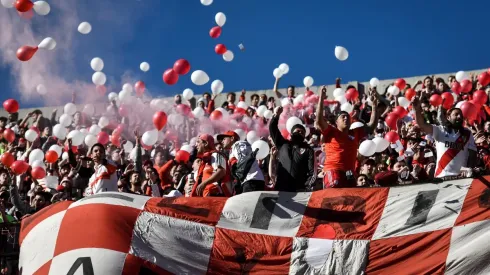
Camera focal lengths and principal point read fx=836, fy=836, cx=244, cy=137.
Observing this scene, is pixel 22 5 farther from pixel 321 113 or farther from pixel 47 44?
pixel 321 113

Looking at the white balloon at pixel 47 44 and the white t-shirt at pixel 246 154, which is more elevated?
the white balloon at pixel 47 44

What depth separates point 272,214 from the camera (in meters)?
7.80

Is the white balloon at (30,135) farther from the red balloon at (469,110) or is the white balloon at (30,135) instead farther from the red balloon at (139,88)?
the red balloon at (469,110)

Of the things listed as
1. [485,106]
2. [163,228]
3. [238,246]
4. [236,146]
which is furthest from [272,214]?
[485,106]

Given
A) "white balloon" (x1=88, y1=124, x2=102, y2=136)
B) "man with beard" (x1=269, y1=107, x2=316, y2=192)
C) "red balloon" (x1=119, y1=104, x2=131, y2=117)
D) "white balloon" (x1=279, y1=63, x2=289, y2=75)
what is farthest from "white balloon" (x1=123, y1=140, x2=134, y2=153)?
"man with beard" (x1=269, y1=107, x2=316, y2=192)

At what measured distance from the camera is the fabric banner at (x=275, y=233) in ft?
23.1

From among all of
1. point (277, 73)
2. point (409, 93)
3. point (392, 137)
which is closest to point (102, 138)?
point (277, 73)

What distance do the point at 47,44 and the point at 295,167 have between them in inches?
271

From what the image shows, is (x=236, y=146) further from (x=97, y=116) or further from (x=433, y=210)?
(x=97, y=116)

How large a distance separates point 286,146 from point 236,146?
30.0 inches

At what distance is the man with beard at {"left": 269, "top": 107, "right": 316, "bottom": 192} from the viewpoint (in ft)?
30.7

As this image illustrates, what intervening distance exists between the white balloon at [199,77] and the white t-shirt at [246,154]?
18.7ft

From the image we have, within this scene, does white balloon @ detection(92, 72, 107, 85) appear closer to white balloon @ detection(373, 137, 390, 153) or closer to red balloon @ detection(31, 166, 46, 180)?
red balloon @ detection(31, 166, 46, 180)

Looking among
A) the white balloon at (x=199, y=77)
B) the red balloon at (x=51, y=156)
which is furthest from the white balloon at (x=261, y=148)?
the red balloon at (x=51, y=156)
